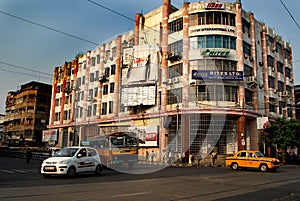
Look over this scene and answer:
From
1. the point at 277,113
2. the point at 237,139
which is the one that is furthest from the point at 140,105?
the point at 277,113

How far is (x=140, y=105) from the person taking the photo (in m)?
35.7

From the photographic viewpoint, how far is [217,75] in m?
30.2

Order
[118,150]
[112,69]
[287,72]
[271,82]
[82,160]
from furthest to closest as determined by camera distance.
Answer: [287,72], [112,69], [271,82], [118,150], [82,160]

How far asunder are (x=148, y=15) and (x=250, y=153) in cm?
2472

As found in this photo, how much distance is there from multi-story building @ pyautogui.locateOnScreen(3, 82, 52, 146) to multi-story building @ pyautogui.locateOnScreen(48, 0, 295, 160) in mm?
21124

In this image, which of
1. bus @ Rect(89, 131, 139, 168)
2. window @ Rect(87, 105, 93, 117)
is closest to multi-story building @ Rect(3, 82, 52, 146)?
window @ Rect(87, 105, 93, 117)

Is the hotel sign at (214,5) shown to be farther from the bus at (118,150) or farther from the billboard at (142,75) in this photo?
the bus at (118,150)

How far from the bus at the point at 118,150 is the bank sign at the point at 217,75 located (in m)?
11.2

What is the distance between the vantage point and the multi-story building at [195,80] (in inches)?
1202

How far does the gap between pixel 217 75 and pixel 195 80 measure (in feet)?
8.05

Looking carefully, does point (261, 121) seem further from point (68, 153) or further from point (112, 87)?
point (68, 153)

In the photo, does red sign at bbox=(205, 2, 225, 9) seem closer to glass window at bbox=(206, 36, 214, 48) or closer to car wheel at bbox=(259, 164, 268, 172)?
glass window at bbox=(206, 36, 214, 48)

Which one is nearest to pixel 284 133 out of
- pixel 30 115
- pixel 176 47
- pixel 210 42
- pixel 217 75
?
pixel 217 75

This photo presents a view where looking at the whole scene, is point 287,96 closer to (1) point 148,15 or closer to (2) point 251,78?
(2) point 251,78
